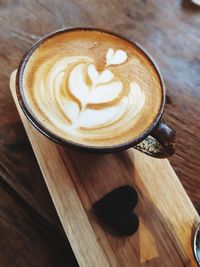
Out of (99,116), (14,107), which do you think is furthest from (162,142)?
(14,107)

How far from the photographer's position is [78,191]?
2.41 ft

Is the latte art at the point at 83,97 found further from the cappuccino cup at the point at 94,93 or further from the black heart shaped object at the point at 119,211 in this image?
the black heart shaped object at the point at 119,211

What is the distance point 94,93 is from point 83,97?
0.08ft

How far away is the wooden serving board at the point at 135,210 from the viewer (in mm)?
691

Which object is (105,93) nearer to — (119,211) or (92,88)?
(92,88)

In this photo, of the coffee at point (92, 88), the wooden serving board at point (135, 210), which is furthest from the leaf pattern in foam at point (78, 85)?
the wooden serving board at point (135, 210)

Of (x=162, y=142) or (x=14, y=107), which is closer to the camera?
(x=162, y=142)

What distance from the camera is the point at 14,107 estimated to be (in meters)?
0.84

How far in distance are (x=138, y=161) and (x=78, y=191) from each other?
14cm

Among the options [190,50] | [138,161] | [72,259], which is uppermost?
[190,50]

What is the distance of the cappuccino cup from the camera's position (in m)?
0.70

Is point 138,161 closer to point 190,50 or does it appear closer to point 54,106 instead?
point 54,106

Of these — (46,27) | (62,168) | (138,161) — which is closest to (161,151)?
(138,161)

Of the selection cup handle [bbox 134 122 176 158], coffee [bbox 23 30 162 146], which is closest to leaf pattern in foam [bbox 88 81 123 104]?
coffee [bbox 23 30 162 146]
